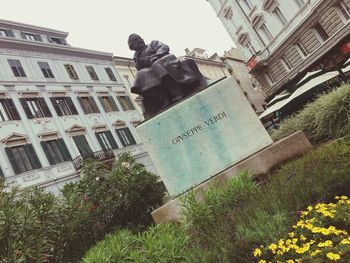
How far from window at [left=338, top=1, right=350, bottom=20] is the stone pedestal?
18.4 metres

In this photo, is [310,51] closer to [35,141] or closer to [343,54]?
[343,54]

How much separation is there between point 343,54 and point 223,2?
47.0ft

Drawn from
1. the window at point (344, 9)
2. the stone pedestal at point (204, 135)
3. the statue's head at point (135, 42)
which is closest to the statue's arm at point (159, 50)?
the statue's head at point (135, 42)

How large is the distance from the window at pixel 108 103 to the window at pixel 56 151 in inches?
280

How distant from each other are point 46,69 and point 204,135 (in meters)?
25.3

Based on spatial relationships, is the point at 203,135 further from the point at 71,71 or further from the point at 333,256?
the point at 71,71

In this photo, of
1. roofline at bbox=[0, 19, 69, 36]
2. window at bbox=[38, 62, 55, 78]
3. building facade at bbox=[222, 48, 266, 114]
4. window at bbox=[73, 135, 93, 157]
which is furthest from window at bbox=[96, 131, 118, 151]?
building facade at bbox=[222, 48, 266, 114]

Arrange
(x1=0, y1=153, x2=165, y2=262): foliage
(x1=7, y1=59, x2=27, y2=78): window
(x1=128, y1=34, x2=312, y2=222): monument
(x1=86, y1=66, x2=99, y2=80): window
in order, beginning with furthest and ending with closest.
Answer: (x1=86, y1=66, x2=99, y2=80): window < (x1=7, y1=59, x2=27, y2=78): window < (x1=128, y1=34, x2=312, y2=222): monument < (x1=0, y1=153, x2=165, y2=262): foliage

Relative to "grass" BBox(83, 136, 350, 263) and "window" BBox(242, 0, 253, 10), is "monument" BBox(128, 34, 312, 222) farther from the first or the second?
"window" BBox(242, 0, 253, 10)

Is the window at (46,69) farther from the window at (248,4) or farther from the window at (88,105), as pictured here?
the window at (248,4)

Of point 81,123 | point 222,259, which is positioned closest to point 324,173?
point 222,259

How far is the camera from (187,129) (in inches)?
228

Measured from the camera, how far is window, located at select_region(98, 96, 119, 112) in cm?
3100

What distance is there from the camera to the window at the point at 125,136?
29953 millimetres
